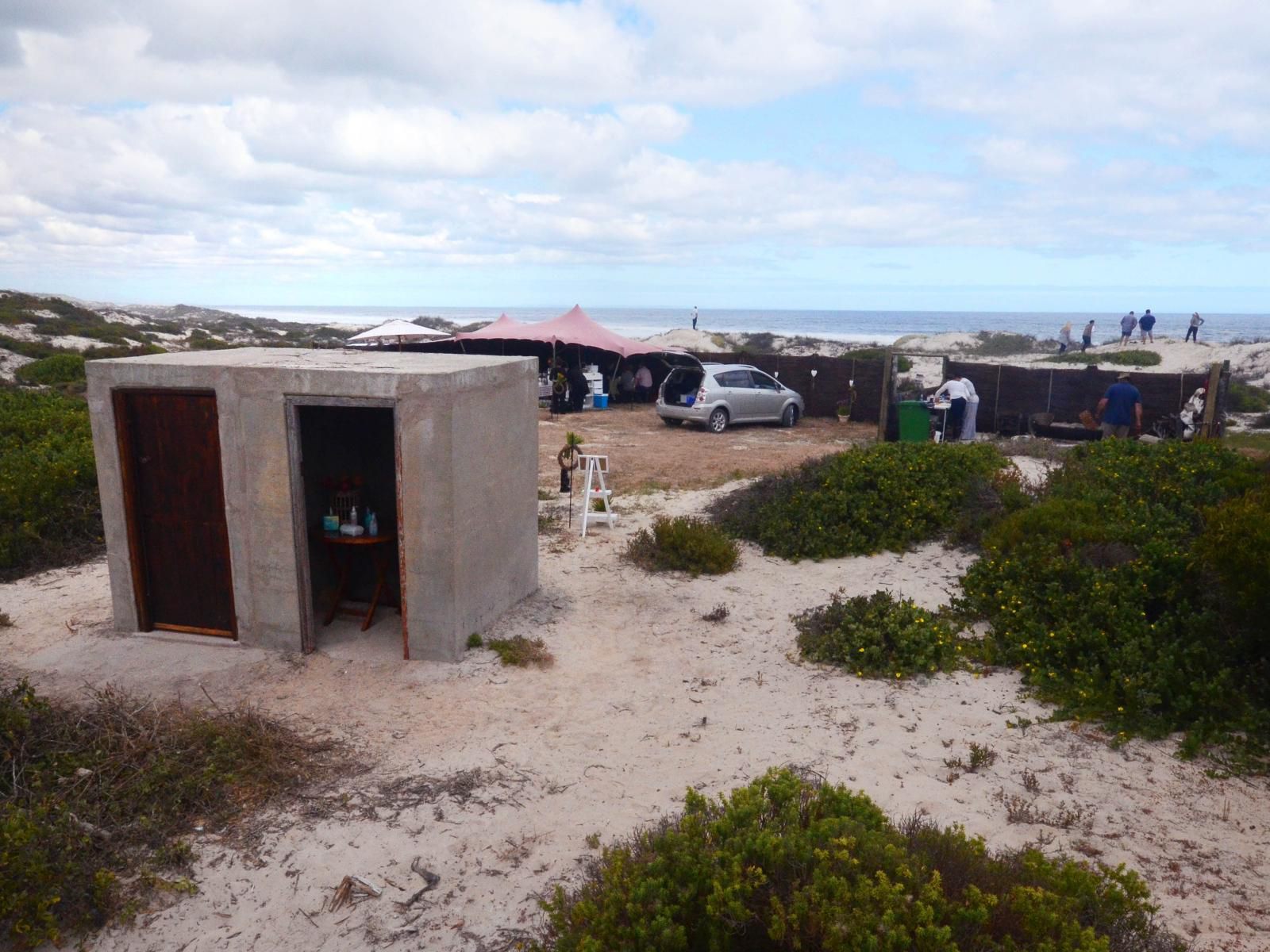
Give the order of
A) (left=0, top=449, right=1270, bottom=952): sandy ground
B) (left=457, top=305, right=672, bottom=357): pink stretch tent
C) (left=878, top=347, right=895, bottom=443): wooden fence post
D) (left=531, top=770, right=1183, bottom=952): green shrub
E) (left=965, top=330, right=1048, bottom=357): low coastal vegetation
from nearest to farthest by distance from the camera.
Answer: (left=531, top=770, right=1183, bottom=952): green shrub < (left=0, top=449, right=1270, bottom=952): sandy ground < (left=878, top=347, right=895, bottom=443): wooden fence post < (left=457, top=305, right=672, bottom=357): pink stretch tent < (left=965, top=330, right=1048, bottom=357): low coastal vegetation

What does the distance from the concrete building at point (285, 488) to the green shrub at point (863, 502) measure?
158 inches

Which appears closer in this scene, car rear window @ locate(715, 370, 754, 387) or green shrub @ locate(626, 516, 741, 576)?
green shrub @ locate(626, 516, 741, 576)

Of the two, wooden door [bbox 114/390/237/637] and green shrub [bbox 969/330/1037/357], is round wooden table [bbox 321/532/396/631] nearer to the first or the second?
wooden door [bbox 114/390/237/637]

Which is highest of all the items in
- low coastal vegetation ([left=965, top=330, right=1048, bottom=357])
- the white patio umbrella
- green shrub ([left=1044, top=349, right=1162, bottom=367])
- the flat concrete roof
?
the flat concrete roof

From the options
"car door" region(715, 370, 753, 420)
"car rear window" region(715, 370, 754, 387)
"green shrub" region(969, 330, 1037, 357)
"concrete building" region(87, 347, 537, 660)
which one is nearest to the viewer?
"concrete building" region(87, 347, 537, 660)

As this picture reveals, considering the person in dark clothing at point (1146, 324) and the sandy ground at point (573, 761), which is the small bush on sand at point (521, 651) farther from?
the person in dark clothing at point (1146, 324)

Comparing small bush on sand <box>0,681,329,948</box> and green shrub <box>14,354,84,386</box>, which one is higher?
green shrub <box>14,354,84,386</box>

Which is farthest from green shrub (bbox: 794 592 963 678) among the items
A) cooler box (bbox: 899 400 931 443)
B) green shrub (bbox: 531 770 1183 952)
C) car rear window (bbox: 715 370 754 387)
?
car rear window (bbox: 715 370 754 387)

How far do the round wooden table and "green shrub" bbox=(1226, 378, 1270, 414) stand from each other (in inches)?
934

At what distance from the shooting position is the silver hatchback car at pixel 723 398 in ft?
67.0

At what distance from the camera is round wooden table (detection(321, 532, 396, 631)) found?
780 centimetres

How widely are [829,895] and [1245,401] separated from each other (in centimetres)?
2697

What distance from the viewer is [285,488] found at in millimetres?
→ 7059

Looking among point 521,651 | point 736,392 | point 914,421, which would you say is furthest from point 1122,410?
point 521,651
